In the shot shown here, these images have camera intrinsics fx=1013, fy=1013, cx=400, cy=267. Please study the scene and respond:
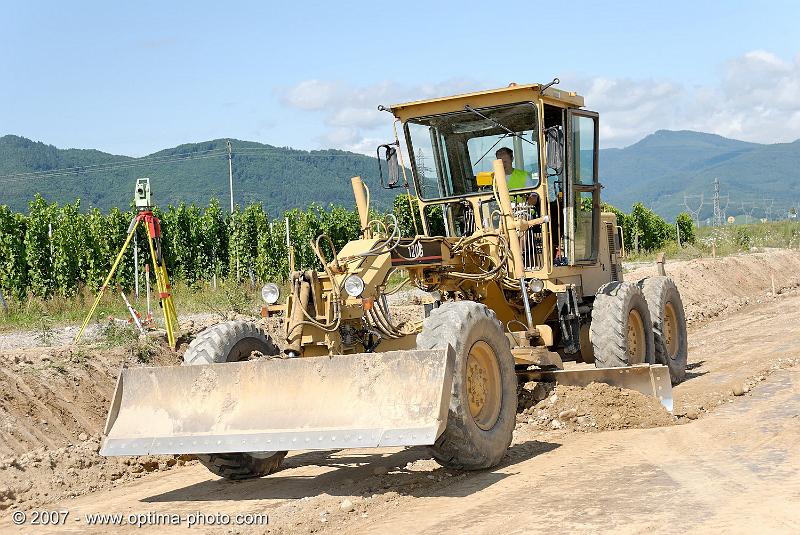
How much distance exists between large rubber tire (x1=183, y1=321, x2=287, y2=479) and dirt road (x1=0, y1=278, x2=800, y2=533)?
13 cm

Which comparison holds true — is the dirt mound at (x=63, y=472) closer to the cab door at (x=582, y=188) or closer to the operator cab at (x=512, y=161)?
the operator cab at (x=512, y=161)

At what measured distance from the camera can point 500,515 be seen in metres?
6.28

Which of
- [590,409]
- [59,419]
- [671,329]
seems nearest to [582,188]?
[671,329]

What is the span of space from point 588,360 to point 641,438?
8.50ft

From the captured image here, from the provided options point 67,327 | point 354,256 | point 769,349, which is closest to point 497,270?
point 354,256

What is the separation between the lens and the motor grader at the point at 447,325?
7176 mm

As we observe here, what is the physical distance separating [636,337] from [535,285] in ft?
5.93

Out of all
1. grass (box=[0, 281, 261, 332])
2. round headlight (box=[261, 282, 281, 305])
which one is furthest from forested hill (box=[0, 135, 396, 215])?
round headlight (box=[261, 282, 281, 305])

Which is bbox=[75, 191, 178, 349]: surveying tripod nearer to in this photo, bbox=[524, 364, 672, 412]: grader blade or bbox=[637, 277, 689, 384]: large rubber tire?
bbox=[524, 364, 672, 412]: grader blade

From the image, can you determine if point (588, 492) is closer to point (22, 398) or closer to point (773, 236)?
point (22, 398)

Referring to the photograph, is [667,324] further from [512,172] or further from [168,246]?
[168,246]

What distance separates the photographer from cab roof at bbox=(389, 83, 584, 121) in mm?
10359

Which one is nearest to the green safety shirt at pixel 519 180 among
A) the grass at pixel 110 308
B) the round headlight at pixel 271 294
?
the round headlight at pixel 271 294

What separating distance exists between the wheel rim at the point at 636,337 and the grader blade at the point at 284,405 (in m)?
4.66
